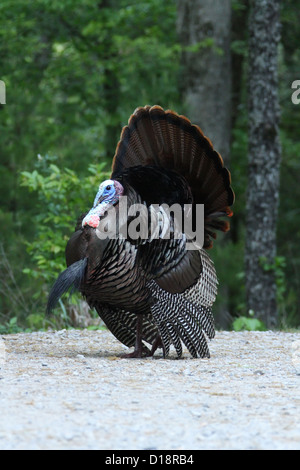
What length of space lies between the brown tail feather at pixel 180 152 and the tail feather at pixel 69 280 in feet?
3.30

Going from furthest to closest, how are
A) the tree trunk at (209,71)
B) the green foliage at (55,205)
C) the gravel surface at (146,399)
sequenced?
the tree trunk at (209,71) → the green foliage at (55,205) → the gravel surface at (146,399)

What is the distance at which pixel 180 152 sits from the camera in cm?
621

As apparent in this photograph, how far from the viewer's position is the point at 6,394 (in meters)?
4.45

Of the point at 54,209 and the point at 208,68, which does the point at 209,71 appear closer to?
the point at 208,68

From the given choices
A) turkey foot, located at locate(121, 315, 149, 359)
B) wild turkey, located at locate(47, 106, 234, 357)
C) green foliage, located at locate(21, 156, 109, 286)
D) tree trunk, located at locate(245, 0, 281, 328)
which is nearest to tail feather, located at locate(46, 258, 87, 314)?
wild turkey, located at locate(47, 106, 234, 357)

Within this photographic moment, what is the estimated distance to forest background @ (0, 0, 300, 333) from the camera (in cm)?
901

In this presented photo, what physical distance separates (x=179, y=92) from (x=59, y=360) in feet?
22.6

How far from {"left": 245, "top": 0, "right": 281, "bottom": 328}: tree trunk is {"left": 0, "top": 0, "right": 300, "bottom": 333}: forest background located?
0.19 m

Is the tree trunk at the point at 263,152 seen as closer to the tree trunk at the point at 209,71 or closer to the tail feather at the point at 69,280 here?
the tree trunk at the point at 209,71

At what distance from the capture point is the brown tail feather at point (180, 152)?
6137 millimetres

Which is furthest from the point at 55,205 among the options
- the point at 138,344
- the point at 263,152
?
the point at 138,344

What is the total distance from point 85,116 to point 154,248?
323 inches

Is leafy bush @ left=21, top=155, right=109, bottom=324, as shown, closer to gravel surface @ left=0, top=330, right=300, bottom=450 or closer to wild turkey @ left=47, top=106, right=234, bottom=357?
gravel surface @ left=0, top=330, right=300, bottom=450

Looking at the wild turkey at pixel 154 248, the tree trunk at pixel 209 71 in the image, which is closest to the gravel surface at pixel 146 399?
the wild turkey at pixel 154 248
